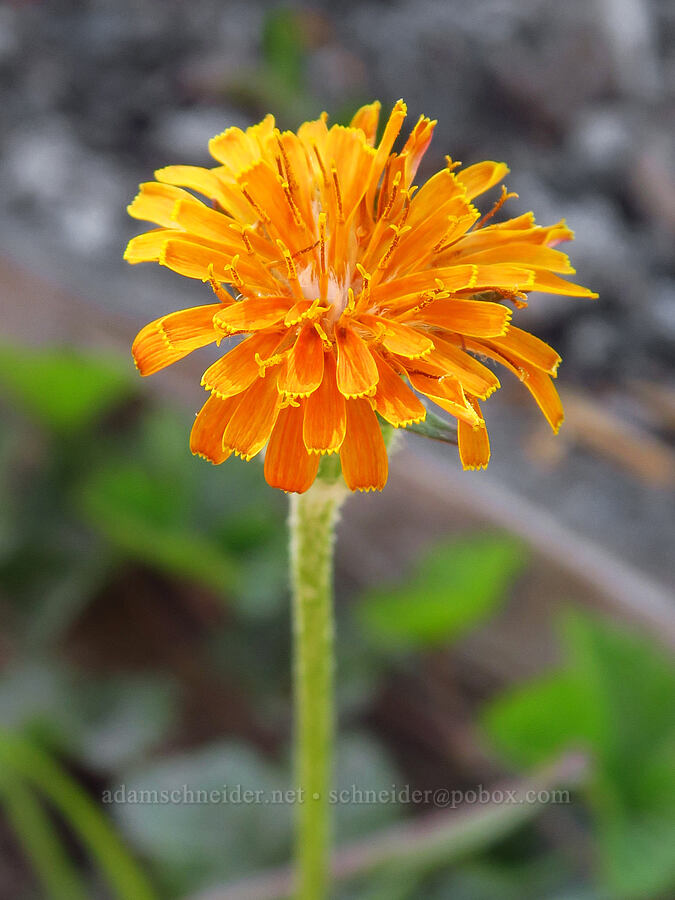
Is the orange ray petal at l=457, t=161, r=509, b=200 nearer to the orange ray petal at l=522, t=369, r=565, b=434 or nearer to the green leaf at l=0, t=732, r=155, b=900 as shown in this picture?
the orange ray petal at l=522, t=369, r=565, b=434

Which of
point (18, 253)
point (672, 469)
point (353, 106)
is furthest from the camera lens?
point (18, 253)

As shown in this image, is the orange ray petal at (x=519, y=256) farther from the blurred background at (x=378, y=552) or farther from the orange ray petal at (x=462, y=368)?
the blurred background at (x=378, y=552)

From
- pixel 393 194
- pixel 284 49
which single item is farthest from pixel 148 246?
pixel 284 49

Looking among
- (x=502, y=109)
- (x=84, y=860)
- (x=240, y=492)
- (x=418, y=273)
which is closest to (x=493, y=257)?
(x=418, y=273)

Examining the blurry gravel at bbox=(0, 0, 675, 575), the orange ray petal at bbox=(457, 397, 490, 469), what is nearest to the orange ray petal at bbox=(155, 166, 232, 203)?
the orange ray petal at bbox=(457, 397, 490, 469)

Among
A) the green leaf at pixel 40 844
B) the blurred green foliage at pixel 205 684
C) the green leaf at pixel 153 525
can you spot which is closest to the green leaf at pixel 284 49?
the blurred green foliage at pixel 205 684

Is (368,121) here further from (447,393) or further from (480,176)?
(447,393)

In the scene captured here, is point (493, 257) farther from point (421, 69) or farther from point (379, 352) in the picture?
point (421, 69)
